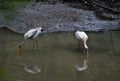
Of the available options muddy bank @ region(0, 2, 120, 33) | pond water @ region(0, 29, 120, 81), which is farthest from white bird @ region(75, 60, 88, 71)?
muddy bank @ region(0, 2, 120, 33)

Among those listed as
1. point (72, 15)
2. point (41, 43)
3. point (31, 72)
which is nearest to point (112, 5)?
point (72, 15)

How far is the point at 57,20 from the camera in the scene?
1755 centimetres

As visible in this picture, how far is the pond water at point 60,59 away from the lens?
9.98 m

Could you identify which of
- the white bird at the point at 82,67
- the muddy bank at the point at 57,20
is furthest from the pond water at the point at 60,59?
the muddy bank at the point at 57,20

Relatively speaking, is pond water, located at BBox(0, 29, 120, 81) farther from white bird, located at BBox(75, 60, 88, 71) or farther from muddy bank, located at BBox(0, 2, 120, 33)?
muddy bank, located at BBox(0, 2, 120, 33)

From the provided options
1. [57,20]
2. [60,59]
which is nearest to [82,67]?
[60,59]

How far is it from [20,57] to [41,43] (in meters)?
2.14

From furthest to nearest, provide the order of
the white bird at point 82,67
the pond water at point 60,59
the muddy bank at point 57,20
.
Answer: the muddy bank at point 57,20
the white bird at point 82,67
the pond water at point 60,59

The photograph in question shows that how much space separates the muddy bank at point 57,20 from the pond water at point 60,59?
1.08 metres

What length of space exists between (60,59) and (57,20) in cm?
597

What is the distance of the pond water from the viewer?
9.98m

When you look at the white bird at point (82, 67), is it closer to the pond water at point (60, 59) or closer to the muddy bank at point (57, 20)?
the pond water at point (60, 59)

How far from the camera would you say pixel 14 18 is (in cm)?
1773

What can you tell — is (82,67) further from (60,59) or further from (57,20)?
(57,20)
